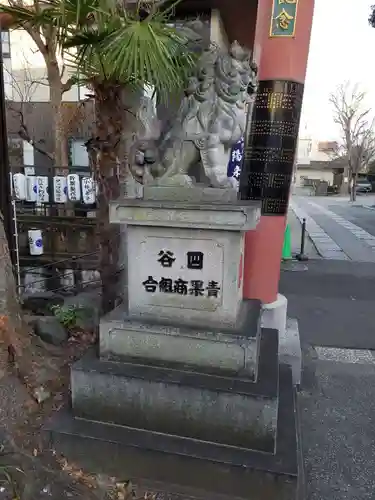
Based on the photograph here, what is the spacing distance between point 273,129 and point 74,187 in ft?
22.2

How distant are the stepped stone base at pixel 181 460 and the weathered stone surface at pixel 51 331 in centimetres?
154

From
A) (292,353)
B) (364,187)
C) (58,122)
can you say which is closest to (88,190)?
(58,122)

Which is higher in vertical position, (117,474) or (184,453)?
(184,453)

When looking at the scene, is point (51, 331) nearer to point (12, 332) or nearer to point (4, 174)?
point (12, 332)

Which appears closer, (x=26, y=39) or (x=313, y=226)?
(x=26, y=39)

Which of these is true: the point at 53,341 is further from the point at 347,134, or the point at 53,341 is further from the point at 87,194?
the point at 347,134

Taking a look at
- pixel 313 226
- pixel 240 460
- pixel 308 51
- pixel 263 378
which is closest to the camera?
pixel 240 460

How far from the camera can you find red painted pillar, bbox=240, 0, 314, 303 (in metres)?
4.11

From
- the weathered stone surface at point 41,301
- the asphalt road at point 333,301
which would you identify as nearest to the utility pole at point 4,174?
the weathered stone surface at point 41,301

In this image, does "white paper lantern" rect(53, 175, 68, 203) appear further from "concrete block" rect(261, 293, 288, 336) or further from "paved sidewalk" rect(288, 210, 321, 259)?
"concrete block" rect(261, 293, 288, 336)

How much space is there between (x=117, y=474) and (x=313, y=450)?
5.28 feet

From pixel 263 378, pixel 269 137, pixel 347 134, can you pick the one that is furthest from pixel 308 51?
pixel 347 134

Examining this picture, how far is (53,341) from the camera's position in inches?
177

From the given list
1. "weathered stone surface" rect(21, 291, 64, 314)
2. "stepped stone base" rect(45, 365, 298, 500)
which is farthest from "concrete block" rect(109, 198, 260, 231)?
"weathered stone surface" rect(21, 291, 64, 314)
